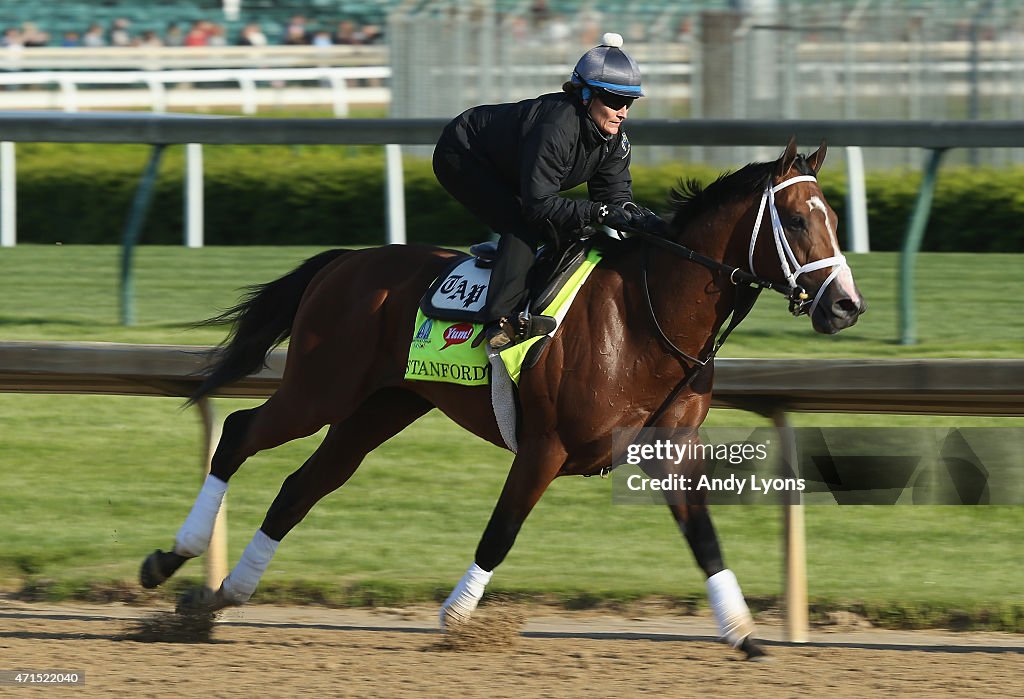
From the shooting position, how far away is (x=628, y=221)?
4.98 m

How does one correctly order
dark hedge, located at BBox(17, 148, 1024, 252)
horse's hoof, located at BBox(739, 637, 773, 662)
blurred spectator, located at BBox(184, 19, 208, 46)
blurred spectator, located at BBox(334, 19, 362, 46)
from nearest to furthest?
horse's hoof, located at BBox(739, 637, 773, 662) < dark hedge, located at BBox(17, 148, 1024, 252) < blurred spectator, located at BBox(334, 19, 362, 46) < blurred spectator, located at BBox(184, 19, 208, 46)

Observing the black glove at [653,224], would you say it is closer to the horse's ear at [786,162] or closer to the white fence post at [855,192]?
the horse's ear at [786,162]

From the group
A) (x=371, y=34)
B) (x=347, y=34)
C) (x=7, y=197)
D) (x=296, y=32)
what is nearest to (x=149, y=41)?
(x=296, y=32)

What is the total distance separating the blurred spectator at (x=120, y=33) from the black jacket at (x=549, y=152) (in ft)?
58.4

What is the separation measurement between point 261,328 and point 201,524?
79 cm

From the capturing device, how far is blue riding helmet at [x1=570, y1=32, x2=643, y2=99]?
4.93 meters

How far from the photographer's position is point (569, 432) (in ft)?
15.9

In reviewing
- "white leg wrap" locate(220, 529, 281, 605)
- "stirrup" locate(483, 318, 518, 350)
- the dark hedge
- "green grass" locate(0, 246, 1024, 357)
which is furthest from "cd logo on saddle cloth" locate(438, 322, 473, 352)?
the dark hedge

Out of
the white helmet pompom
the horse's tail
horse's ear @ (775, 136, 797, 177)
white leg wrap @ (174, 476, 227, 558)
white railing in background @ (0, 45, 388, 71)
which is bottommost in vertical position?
white leg wrap @ (174, 476, 227, 558)

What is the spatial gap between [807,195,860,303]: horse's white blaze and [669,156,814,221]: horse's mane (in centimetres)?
14

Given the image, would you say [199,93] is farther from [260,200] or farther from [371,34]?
[260,200]

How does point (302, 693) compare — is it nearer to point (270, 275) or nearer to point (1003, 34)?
point (270, 275)

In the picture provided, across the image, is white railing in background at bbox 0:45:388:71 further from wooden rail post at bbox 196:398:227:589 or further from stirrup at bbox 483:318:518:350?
stirrup at bbox 483:318:518:350

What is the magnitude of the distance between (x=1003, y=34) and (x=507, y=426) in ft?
24.7
